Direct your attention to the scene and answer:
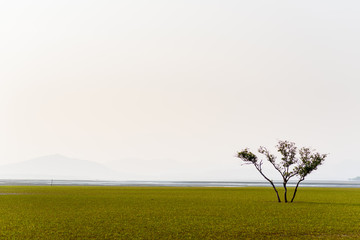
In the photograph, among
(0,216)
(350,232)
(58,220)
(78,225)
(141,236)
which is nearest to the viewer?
(141,236)

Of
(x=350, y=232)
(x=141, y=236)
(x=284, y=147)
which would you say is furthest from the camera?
(x=284, y=147)

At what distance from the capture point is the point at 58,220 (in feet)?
88.0

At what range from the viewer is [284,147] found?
43.4 meters

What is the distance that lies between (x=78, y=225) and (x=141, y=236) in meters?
5.74

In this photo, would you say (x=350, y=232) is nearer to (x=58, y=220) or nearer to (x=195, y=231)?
(x=195, y=231)

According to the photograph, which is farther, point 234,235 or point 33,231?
point 33,231

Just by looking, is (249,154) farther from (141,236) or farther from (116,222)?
(141,236)

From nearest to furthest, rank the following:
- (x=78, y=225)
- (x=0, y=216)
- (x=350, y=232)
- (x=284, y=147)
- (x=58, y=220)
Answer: (x=350, y=232)
(x=78, y=225)
(x=58, y=220)
(x=0, y=216)
(x=284, y=147)

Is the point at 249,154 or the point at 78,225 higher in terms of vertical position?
the point at 249,154

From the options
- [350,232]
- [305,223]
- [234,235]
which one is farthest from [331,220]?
[234,235]

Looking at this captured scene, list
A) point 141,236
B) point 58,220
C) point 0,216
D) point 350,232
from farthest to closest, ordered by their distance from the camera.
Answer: point 0,216
point 58,220
point 350,232
point 141,236

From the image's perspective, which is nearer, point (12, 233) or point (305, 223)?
point (12, 233)

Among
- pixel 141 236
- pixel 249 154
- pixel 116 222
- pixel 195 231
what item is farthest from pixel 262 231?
pixel 249 154

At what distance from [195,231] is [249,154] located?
75.6ft
